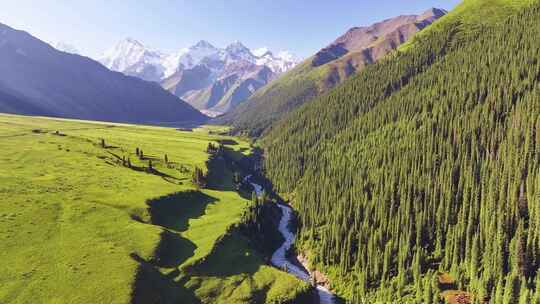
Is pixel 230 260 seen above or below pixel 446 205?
below

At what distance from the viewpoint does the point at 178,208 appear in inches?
5635

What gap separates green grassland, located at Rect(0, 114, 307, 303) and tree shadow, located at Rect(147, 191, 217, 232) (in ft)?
1.50

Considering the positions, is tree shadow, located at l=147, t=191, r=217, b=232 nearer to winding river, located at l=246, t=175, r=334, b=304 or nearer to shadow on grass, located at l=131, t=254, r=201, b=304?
shadow on grass, located at l=131, t=254, r=201, b=304

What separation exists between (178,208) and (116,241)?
42398 millimetres

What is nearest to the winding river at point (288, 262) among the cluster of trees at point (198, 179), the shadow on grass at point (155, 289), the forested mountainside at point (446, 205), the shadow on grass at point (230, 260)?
the forested mountainside at point (446, 205)

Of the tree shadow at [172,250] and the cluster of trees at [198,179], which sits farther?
the cluster of trees at [198,179]

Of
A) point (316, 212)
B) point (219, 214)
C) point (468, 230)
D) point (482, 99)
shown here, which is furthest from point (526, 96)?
point (219, 214)

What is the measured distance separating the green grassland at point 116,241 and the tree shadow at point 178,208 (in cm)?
46

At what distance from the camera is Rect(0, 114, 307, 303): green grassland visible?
263 ft

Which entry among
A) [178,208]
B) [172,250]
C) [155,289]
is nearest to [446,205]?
[172,250]

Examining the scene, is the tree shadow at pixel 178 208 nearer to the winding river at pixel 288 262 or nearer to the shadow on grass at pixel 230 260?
the shadow on grass at pixel 230 260

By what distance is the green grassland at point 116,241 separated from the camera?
80125 mm

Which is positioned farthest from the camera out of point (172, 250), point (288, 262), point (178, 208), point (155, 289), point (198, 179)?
point (198, 179)

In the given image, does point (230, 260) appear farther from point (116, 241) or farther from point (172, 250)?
point (116, 241)
